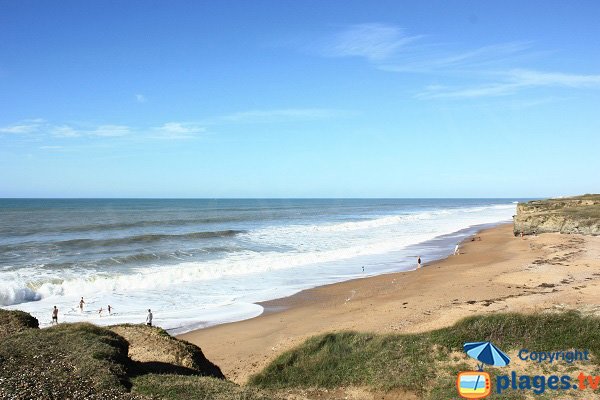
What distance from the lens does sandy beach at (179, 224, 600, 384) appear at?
16.8 meters

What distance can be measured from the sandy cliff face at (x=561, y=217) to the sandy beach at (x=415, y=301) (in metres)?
11.1

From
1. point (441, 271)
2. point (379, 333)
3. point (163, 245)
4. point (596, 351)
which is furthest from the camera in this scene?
point (163, 245)

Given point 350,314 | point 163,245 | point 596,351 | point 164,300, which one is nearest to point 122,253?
point 163,245

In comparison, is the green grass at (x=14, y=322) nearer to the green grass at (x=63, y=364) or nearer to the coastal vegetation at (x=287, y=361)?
the coastal vegetation at (x=287, y=361)

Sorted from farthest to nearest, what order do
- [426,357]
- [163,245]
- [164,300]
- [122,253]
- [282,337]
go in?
[163,245], [122,253], [164,300], [282,337], [426,357]

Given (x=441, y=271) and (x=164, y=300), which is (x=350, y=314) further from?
(x=441, y=271)

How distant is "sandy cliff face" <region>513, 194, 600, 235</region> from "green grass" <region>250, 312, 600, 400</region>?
124 ft

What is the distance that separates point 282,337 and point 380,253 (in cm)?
2669

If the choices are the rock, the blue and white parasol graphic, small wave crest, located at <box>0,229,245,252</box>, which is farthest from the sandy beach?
small wave crest, located at <box>0,229,245,252</box>

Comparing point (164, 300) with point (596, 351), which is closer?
point (596, 351)

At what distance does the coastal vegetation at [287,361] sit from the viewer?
373 inches

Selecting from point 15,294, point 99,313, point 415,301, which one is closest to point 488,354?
point 415,301

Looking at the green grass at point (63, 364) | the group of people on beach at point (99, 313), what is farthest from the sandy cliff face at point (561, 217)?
the green grass at point (63, 364)

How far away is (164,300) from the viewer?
2569cm
